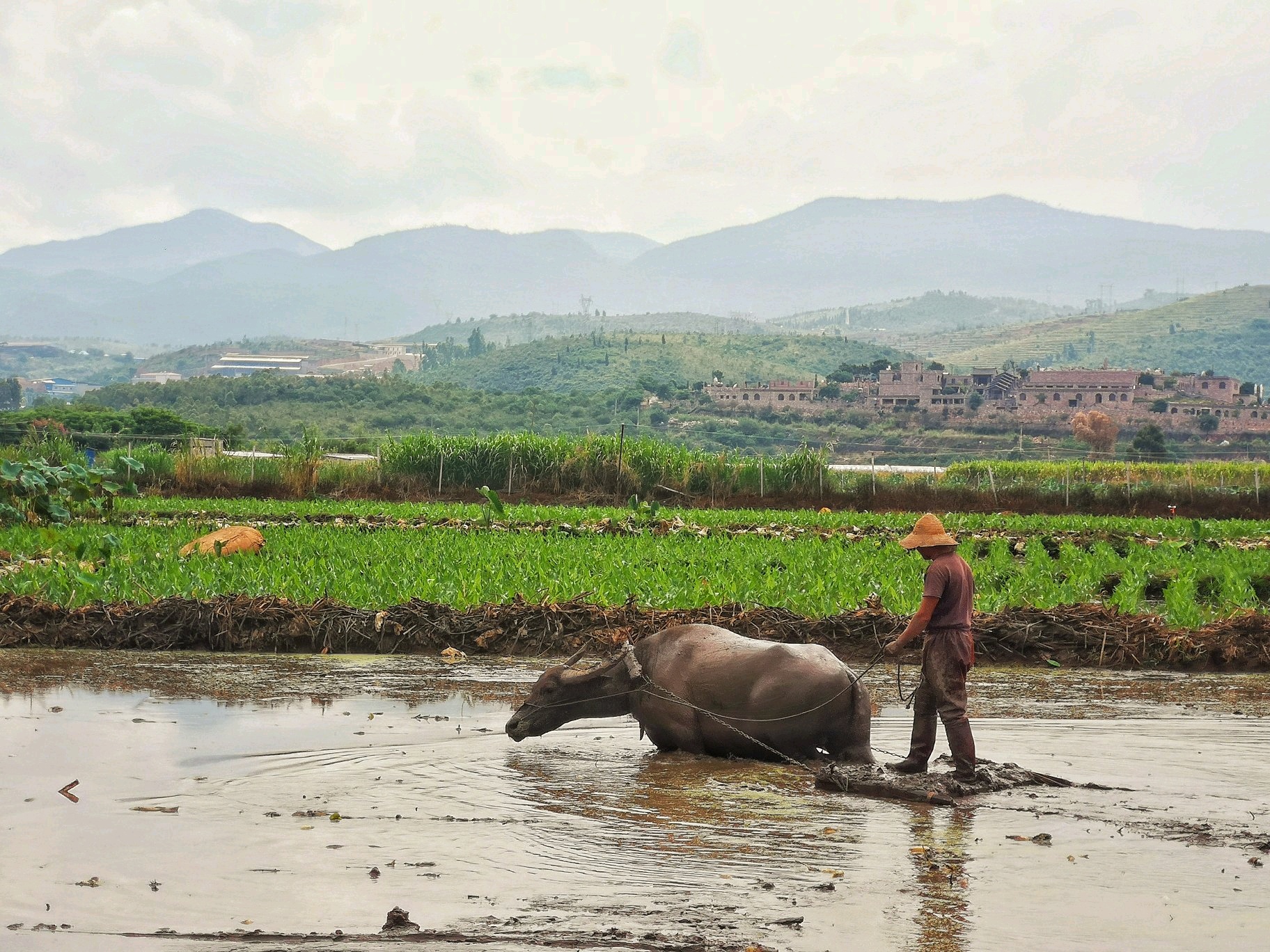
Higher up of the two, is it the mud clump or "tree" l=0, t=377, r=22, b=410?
"tree" l=0, t=377, r=22, b=410

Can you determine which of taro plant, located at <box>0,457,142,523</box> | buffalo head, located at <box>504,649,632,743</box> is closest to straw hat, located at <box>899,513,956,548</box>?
buffalo head, located at <box>504,649,632,743</box>

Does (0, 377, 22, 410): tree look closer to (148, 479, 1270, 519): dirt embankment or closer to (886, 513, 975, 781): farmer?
(148, 479, 1270, 519): dirt embankment

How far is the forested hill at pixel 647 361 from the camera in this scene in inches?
5733

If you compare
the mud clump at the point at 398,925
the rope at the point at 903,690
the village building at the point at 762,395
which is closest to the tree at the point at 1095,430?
the village building at the point at 762,395

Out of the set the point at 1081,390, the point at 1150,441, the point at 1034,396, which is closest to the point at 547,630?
the point at 1150,441

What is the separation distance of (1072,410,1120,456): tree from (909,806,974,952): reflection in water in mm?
83965

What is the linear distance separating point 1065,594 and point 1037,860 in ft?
30.3

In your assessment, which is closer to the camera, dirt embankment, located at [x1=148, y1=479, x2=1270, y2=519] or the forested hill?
dirt embankment, located at [x1=148, y1=479, x2=1270, y2=519]

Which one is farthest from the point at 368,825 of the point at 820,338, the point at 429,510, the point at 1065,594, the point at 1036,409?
the point at 820,338

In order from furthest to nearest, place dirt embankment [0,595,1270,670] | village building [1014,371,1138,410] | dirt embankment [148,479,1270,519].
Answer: village building [1014,371,1138,410]
dirt embankment [148,479,1270,519]
dirt embankment [0,595,1270,670]

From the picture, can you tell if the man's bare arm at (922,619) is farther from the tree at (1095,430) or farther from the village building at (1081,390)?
the village building at (1081,390)

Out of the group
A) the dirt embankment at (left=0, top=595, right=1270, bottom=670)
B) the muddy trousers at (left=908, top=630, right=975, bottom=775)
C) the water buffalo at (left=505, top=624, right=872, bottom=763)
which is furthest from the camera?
the dirt embankment at (left=0, top=595, right=1270, bottom=670)

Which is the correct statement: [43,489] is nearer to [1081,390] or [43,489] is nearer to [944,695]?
[944,695]

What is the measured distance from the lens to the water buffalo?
895 centimetres
